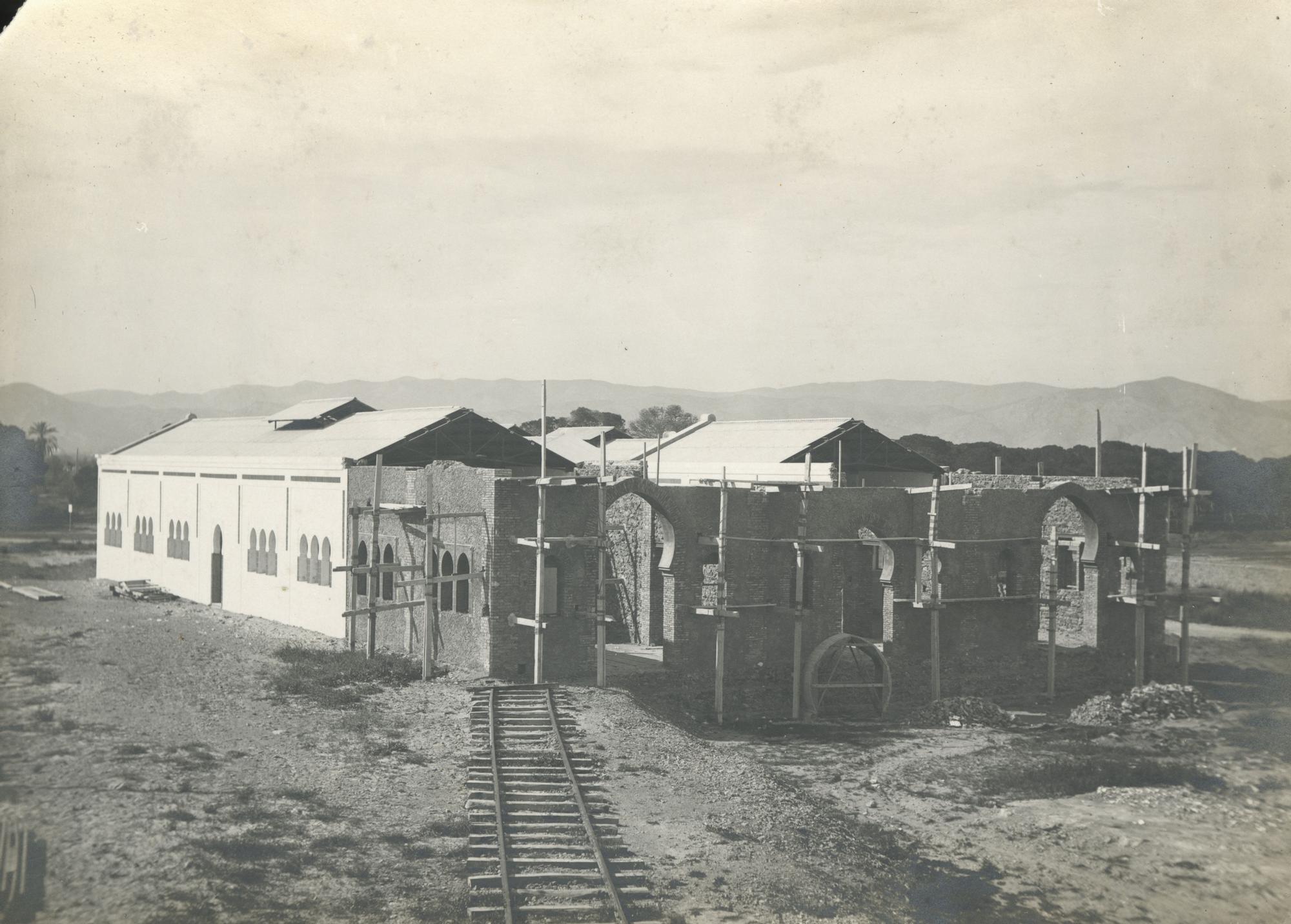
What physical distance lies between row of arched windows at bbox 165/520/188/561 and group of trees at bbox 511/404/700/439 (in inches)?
1090

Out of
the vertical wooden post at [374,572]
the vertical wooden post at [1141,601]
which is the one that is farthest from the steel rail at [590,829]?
the vertical wooden post at [1141,601]

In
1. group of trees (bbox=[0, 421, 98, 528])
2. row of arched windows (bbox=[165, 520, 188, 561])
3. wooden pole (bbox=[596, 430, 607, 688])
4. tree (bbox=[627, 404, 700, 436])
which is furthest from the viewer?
tree (bbox=[627, 404, 700, 436])

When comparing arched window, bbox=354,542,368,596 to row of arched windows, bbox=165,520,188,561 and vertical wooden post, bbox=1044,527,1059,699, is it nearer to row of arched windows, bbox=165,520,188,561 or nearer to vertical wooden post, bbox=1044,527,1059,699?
row of arched windows, bbox=165,520,188,561

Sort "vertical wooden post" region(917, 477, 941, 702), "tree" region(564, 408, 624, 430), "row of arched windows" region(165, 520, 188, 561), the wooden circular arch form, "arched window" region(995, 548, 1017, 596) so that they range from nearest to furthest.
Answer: the wooden circular arch form < "vertical wooden post" region(917, 477, 941, 702) < "arched window" region(995, 548, 1017, 596) < "row of arched windows" region(165, 520, 188, 561) < "tree" region(564, 408, 624, 430)

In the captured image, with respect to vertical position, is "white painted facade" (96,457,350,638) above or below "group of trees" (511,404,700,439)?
below

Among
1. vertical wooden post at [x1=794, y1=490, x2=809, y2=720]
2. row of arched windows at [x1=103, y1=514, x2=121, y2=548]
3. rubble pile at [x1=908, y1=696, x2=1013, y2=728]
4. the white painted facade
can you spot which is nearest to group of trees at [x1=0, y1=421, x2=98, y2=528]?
the white painted facade

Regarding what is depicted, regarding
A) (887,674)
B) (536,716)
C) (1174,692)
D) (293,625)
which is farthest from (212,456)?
(1174,692)

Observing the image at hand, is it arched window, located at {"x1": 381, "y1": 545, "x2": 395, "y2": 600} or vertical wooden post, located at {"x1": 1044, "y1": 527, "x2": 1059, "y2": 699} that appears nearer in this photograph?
arched window, located at {"x1": 381, "y1": 545, "x2": 395, "y2": 600}

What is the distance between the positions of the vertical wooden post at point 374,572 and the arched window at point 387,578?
24 cm

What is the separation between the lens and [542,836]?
1384cm

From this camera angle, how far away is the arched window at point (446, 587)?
24281 mm

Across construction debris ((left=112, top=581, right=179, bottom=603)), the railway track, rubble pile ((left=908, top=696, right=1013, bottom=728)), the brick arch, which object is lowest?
rubble pile ((left=908, top=696, right=1013, bottom=728))

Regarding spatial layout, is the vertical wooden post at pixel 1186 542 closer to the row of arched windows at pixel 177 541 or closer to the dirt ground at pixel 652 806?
the dirt ground at pixel 652 806

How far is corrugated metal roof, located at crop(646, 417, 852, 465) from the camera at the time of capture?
3538 centimetres
